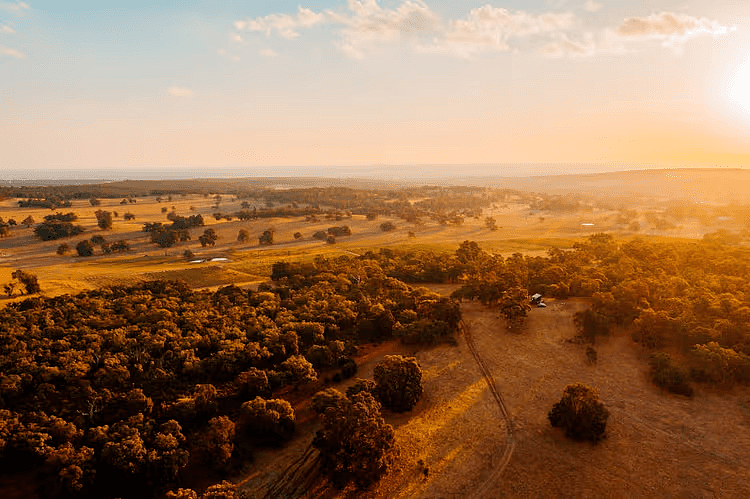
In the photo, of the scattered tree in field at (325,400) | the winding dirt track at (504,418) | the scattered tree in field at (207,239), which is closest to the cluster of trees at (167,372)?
the scattered tree in field at (325,400)

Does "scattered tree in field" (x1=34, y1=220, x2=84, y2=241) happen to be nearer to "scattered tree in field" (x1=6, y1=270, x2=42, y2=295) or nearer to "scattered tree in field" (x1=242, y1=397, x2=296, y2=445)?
"scattered tree in field" (x1=6, y1=270, x2=42, y2=295)

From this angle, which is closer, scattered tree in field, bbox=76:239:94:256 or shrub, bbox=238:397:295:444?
shrub, bbox=238:397:295:444

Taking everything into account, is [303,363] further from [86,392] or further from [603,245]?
[603,245]

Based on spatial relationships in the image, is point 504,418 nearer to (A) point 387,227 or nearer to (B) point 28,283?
(B) point 28,283

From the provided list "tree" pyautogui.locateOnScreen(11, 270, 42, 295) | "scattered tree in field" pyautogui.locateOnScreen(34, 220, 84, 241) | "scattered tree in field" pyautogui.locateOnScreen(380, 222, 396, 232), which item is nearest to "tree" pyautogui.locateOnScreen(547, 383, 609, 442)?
"tree" pyautogui.locateOnScreen(11, 270, 42, 295)

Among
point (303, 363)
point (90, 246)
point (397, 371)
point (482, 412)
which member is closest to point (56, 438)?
point (303, 363)

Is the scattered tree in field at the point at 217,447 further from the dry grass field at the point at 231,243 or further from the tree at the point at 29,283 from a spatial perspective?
the tree at the point at 29,283

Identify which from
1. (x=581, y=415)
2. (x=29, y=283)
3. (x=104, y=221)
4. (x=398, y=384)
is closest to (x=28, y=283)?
(x=29, y=283)
